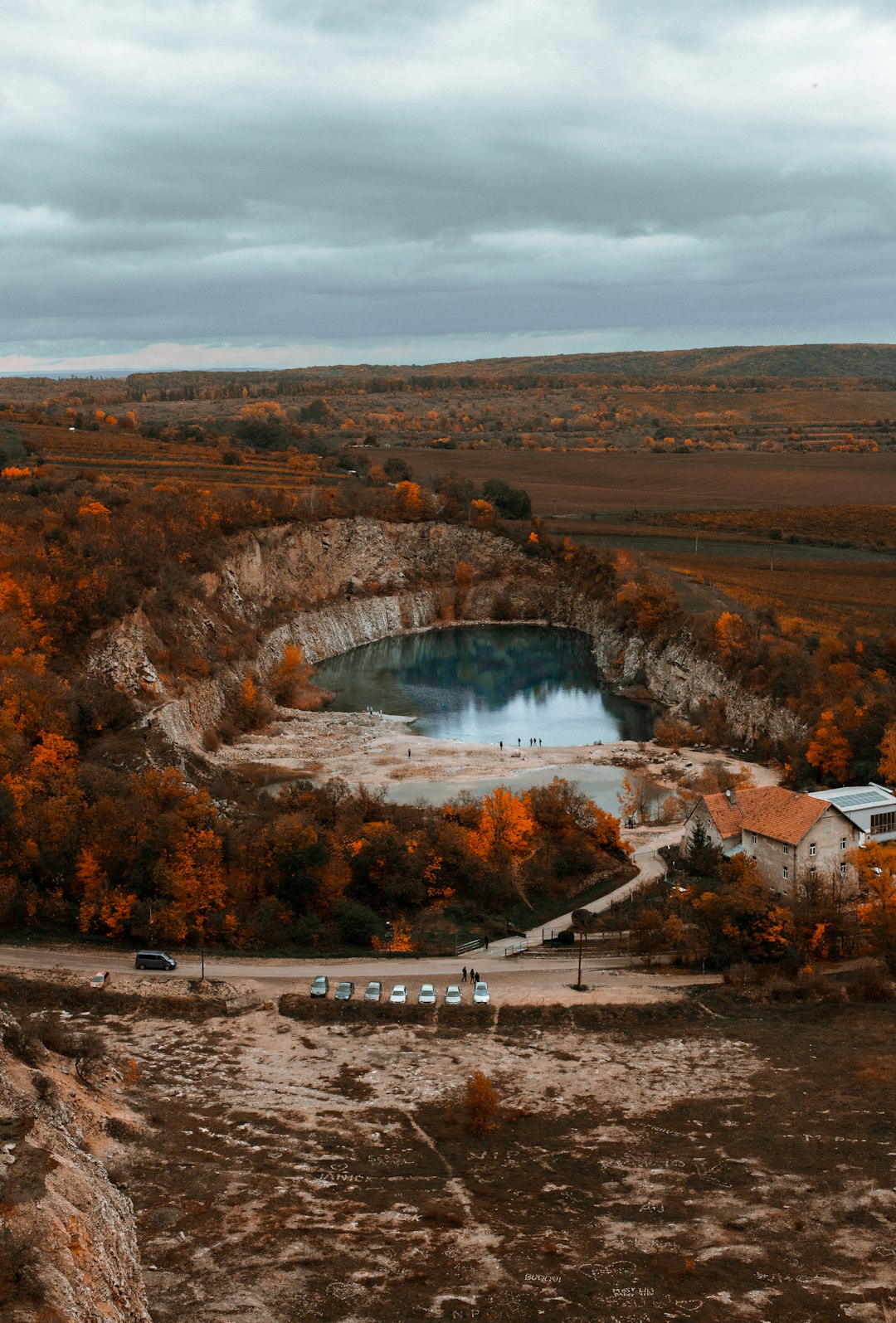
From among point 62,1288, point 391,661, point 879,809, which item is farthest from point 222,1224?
point 391,661

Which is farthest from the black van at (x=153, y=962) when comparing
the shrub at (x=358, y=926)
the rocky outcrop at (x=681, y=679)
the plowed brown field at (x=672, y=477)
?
the plowed brown field at (x=672, y=477)

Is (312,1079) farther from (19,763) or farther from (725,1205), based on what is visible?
(19,763)

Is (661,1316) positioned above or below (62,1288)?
below

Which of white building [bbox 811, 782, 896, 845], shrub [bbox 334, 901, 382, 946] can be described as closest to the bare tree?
shrub [bbox 334, 901, 382, 946]

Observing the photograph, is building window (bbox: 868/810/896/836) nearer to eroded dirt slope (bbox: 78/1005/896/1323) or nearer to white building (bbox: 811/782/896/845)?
white building (bbox: 811/782/896/845)

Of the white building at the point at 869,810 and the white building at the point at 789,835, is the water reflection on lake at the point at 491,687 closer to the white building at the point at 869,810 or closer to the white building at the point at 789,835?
the white building at the point at 789,835
